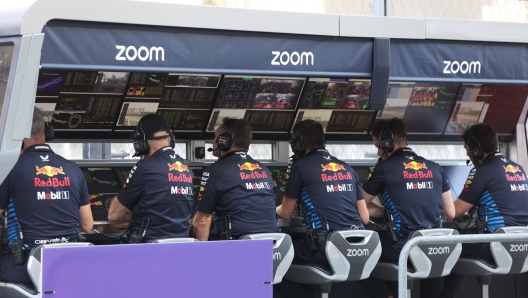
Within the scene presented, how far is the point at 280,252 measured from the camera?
16.0ft

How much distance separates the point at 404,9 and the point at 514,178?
74.9 inches

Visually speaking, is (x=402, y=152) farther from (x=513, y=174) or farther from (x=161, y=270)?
(x=161, y=270)

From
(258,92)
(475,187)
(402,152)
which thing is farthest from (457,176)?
(258,92)

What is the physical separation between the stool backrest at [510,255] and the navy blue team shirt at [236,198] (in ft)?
4.74

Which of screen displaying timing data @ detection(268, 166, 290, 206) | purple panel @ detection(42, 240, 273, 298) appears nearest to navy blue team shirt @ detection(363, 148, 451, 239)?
screen displaying timing data @ detection(268, 166, 290, 206)

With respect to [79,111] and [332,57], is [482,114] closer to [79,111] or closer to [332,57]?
[332,57]

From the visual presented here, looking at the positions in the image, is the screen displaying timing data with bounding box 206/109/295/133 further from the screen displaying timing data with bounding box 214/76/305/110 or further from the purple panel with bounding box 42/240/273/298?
the purple panel with bounding box 42/240/273/298

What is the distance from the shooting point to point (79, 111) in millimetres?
5836

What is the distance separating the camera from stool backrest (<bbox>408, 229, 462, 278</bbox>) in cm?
524

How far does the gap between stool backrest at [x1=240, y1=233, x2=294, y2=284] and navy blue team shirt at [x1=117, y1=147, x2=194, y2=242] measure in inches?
15.6

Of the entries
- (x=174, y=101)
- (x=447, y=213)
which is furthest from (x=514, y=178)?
(x=174, y=101)

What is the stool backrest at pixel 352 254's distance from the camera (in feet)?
16.5

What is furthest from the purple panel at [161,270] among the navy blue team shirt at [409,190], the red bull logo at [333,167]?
the navy blue team shirt at [409,190]

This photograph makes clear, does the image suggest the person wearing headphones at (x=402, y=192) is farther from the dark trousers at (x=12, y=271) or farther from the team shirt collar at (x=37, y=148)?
the dark trousers at (x=12, y=271)
